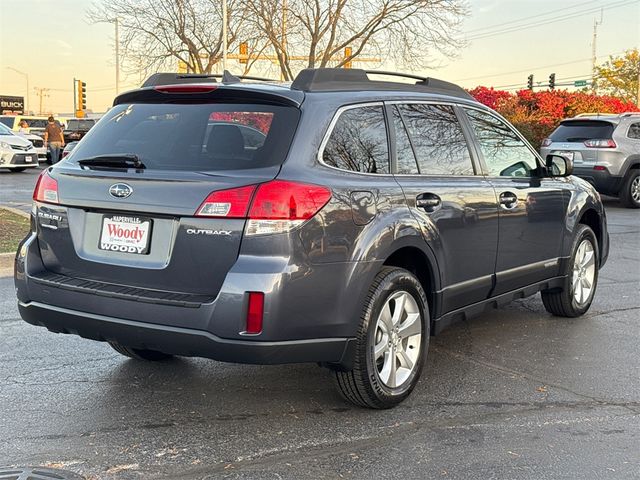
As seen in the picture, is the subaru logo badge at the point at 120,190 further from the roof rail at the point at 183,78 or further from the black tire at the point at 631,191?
the black tire at the point at 631,191

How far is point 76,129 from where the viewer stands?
109ft

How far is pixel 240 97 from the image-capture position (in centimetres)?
397

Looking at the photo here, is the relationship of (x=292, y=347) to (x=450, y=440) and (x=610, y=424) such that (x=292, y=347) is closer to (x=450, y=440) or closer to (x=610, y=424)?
(x=450, y=440)

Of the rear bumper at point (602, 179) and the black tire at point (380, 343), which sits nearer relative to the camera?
the black tire at point (380, 343)

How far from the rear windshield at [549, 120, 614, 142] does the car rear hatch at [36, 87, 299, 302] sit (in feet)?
41.0

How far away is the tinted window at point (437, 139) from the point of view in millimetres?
4586

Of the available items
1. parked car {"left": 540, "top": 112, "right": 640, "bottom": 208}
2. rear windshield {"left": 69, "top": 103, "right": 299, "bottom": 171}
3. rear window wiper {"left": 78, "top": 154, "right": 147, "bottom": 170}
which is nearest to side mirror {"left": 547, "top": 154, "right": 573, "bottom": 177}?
rear windshield {"left": 69, "top": 103, "right": 299, "bottom": 171}

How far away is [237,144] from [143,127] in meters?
0.63

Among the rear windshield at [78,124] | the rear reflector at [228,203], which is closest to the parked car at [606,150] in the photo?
the rear reflector at [228,203]

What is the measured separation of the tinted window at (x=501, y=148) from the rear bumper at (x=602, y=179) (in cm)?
992

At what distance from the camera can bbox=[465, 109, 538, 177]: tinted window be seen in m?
5.19

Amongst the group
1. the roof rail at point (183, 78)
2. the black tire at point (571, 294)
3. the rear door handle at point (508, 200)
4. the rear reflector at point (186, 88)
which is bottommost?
the black tire at point (571, 294)

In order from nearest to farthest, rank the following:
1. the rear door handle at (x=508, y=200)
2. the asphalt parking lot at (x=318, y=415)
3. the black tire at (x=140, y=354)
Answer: the asphalt parking lot at (x=318, y=415) < the black tire at (x=140, y=354) < the rear door handle at (x=508, y=200)

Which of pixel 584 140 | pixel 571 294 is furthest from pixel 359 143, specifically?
pixel 584 140
